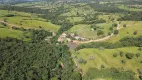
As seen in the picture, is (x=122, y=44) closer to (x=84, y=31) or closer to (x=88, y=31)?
(x=88, y=31)

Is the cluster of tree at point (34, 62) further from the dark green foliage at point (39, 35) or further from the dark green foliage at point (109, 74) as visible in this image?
the dark green foliage at point (39, 35)

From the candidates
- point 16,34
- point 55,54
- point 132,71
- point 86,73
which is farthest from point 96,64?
point 16,34

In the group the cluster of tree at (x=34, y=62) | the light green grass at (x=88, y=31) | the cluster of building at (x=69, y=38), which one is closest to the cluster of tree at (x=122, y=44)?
the cluster of tree at (x=34, y=62)

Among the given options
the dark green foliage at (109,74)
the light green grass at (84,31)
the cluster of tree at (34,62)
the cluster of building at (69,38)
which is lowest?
the cluster of building at (69,38)

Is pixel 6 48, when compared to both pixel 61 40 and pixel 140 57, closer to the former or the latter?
pixel 61 40

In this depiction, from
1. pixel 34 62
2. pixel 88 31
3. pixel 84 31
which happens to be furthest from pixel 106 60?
pixel 84 31

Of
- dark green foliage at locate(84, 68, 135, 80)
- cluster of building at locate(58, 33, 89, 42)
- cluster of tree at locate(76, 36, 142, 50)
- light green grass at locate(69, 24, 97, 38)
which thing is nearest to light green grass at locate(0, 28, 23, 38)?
cluster of building at locate(58, 33, 89, 42)

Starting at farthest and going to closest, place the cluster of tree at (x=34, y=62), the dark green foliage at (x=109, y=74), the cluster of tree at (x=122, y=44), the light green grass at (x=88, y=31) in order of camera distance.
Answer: the light green grass at (x=88, y=31) < the cluster of tree at (x=122, y=44) < the cluster of tree at (x=34, y=62) < the dark green foliage at (x=109, y=74)

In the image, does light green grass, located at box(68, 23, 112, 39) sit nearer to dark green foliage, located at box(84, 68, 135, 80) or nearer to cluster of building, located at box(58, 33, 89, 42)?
cluster of building, located at box(58, 33, 89, 42)

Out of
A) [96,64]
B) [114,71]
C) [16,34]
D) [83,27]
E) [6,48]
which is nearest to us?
[114,71]
